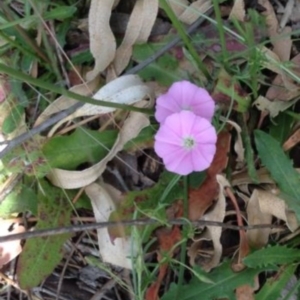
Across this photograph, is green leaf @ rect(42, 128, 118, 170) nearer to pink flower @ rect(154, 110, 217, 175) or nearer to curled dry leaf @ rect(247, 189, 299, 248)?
pink flower @ rect(154, 110, 217, 175)

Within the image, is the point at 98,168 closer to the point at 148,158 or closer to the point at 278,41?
the point at 148,158

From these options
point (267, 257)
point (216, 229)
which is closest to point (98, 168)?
point (216, 229)

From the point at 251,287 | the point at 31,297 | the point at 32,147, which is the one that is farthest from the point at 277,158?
the point at 31,297

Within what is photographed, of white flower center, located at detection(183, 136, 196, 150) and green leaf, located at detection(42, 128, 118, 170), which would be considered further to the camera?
green leaf, located at detection(42, 128, 118, 170)

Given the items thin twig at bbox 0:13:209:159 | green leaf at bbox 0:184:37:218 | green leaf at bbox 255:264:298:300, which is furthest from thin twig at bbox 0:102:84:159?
green leaf at bbox 255:264:298:300

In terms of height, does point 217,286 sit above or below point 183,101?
below

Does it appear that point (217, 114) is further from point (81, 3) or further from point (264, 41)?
point (81, 3)
